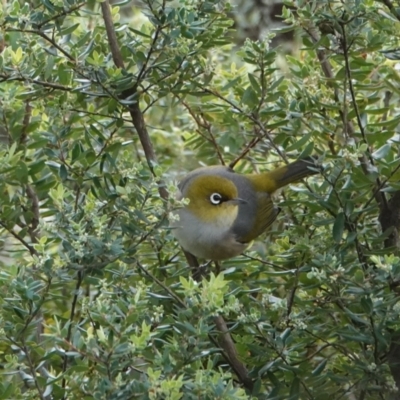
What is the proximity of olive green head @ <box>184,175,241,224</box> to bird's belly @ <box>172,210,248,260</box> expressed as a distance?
0.02 meters

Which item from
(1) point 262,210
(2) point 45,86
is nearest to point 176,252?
(1) point 262,210

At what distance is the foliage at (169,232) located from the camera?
147 cm

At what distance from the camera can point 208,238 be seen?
2.63 metres

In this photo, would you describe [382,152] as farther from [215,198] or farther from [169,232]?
[215,198]

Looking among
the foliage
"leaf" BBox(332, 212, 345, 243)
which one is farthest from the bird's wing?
"leaf" BBox(332, 212, 345, 243)

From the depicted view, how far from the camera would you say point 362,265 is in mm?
1739

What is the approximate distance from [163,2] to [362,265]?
26.6 inches

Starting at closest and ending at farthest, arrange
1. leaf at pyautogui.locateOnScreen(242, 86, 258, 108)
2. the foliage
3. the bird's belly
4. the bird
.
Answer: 1. the foliage
2. leaf at pyautogui.locateOnScreen(242, 86, 258, 108)
3. the bird's belly
4. the bird

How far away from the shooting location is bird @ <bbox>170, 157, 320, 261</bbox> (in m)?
2.64

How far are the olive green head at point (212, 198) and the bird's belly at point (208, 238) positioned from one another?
23 millimetres

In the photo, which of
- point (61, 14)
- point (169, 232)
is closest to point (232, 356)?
point (169, 232)

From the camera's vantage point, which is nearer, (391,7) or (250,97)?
(391,7)

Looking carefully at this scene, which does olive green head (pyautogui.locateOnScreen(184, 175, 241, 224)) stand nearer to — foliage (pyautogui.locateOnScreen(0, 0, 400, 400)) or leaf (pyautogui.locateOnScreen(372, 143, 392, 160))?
foliage (pyautogui.locateOnScreen(0, 0, 400, 400))

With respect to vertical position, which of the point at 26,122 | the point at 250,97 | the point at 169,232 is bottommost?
the point at 169,232
